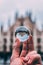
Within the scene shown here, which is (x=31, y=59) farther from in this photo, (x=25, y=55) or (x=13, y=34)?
(x=13, y=34)

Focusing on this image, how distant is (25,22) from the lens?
14344 millimetres

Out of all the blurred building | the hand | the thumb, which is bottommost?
the blurred building

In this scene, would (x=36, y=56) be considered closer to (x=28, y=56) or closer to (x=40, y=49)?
(x=28, y=56)

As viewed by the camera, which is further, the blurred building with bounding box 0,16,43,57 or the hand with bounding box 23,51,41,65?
the blurred building with bounding box 0,16,43,57

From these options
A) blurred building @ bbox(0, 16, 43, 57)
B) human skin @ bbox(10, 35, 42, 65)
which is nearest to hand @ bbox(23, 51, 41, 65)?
human skin @ bbox(10, 35, 42, 65)

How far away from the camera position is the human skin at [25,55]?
2.88 metres

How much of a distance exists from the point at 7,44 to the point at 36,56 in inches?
463

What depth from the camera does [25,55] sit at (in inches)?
117

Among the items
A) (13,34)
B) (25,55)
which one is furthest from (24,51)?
(13,34)

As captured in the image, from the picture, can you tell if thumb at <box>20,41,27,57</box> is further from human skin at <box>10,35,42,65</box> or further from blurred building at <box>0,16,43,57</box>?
blurred building at <box>0,16,43,57</box>

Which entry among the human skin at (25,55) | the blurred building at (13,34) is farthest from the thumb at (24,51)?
the blurred building at (13,34)

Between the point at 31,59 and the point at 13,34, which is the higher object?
the point at 31,59

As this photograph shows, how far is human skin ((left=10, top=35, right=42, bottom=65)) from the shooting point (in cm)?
288

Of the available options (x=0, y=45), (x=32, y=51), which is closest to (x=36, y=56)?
(x=32, y=51)
